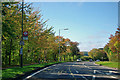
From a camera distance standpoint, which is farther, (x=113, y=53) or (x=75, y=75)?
(x=113, y=53)

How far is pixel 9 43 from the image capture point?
30203 mm

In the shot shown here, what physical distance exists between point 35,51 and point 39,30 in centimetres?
499

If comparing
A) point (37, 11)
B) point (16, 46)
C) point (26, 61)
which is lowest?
point (26, 61)

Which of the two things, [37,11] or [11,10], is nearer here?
[11,10]

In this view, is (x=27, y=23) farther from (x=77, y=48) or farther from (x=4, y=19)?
(x=77, y=48)

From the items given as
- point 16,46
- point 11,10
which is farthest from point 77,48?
point 11,10

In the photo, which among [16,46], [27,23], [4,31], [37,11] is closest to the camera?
[4,31]

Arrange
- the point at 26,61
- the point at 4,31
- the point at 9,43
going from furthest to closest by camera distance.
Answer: the point at 26,61 → the point at 9,43 → the point at 4,31

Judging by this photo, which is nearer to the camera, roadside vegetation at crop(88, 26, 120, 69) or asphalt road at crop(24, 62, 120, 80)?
asphalt road at crop(24, 62, 120, 80)

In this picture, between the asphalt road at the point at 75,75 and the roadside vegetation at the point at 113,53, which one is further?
the roadside vegetation at the point at 113,53

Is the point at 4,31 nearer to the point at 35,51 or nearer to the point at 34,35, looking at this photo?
the point at 34,35

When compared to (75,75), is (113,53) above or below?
above

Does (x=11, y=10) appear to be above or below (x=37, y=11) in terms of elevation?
below

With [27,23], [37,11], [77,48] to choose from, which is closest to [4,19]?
[27,23]
